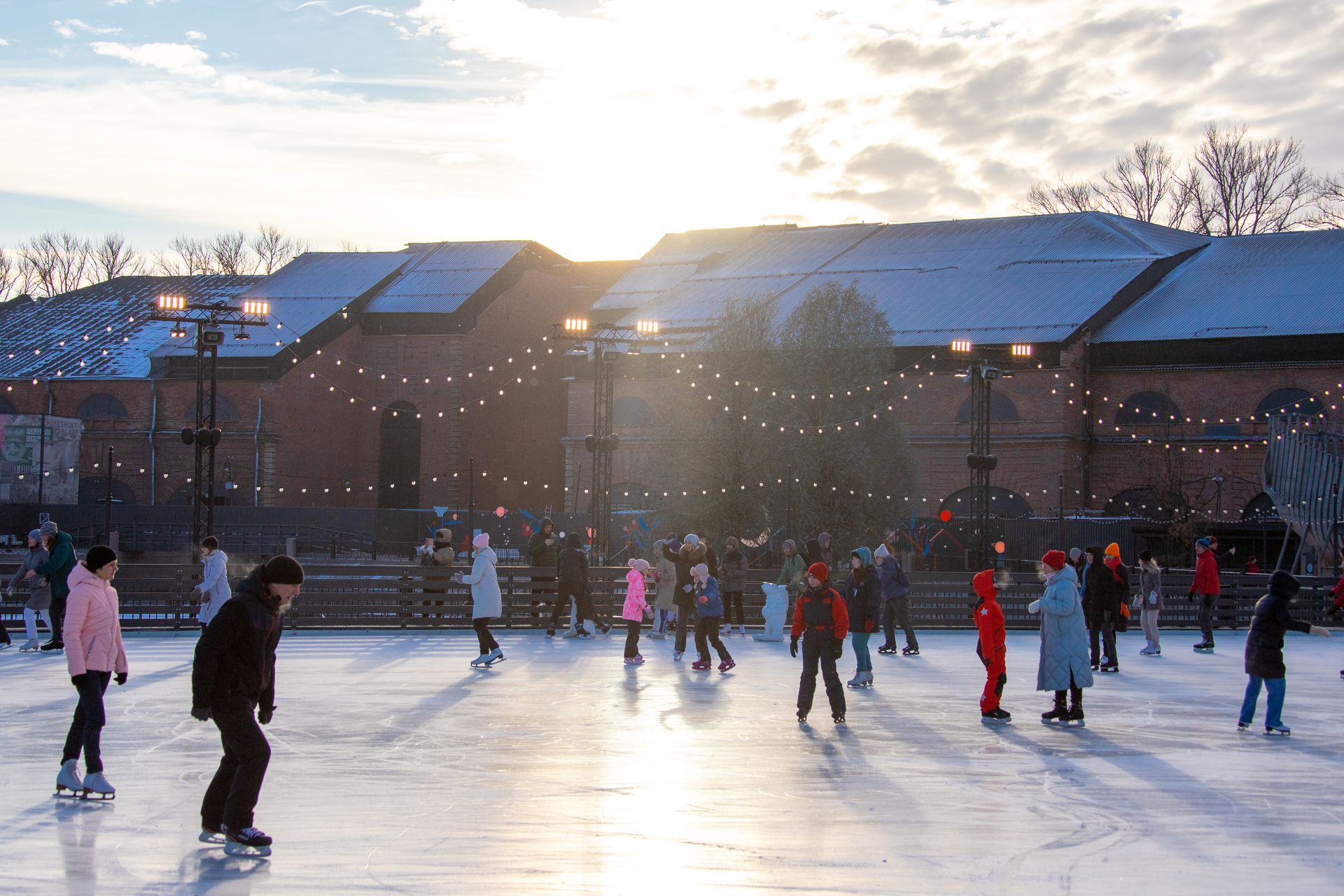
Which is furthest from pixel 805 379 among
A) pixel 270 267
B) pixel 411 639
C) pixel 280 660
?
pixel 270 267

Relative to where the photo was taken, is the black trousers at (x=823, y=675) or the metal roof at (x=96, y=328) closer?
the black trousers at (x=823, y=675)

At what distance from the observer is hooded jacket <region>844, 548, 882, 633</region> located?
49.8ft

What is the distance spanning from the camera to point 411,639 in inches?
835

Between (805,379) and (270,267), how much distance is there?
145 feet

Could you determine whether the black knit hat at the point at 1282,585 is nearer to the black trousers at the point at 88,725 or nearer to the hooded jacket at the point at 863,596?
the hooded jacket at the point at 863,596

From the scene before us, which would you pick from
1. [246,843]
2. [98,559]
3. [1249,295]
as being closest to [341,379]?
[1249,295]

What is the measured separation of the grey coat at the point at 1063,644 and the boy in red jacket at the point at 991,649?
1.17 feet

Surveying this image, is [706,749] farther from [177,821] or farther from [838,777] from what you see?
[177,821]

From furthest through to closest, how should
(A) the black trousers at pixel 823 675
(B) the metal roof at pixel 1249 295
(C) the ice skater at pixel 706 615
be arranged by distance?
(B) the metal roof at pixel 1249 295
(C) the ice skater at pixel 706 615
(A) the black trousers at pixel 823 675

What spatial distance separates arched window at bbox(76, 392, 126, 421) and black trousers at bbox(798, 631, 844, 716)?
1873 inches

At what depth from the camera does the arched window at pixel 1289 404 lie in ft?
153

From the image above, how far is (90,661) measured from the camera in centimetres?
850

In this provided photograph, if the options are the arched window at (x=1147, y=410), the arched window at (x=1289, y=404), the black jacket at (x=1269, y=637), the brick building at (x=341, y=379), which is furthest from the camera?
the brick building at (x=341, y=379)

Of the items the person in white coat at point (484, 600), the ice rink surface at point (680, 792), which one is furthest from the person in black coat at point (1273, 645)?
the person in white coat at point (484, 600)
